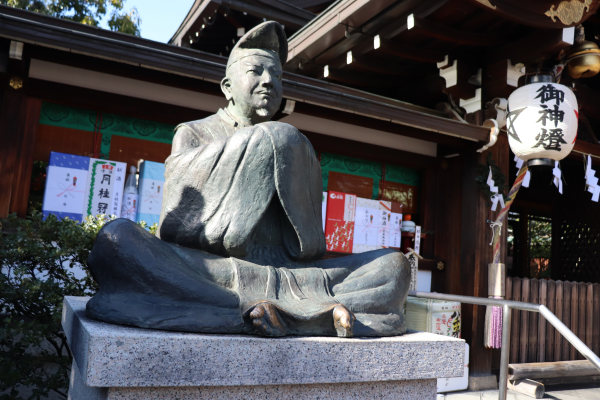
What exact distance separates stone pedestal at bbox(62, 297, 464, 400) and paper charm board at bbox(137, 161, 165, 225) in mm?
2648

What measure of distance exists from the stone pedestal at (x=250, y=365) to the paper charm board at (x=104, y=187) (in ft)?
8.43

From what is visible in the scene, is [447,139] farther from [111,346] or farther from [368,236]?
[111,346]

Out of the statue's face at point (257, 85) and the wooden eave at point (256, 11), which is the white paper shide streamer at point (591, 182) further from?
the statue's face at point (257, 85)

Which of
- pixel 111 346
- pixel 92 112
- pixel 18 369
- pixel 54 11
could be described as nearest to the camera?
pixel 111 346

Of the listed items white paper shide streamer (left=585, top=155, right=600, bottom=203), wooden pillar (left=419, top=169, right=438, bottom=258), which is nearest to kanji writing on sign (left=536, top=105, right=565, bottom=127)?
white paper shide streamer (left=585, top=155, right=600, bottom=203)

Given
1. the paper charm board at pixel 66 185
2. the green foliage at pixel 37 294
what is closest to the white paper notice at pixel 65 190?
the paper charm board at pixel 66 185

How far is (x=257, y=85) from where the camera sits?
2.86 metres

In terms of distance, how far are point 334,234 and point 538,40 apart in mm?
3141

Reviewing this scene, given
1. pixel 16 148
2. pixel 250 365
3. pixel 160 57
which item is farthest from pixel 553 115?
pixel 16 148

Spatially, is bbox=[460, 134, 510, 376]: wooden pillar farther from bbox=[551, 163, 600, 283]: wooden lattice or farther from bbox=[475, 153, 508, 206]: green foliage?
bbox=[551, 163, 600, 283]: wooden lattice

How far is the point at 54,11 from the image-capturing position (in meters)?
9.98

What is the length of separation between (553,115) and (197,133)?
3784 millimetres

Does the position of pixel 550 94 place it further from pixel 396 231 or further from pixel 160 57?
pixel 160 57

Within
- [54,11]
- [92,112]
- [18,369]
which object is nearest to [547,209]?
[92,112]
